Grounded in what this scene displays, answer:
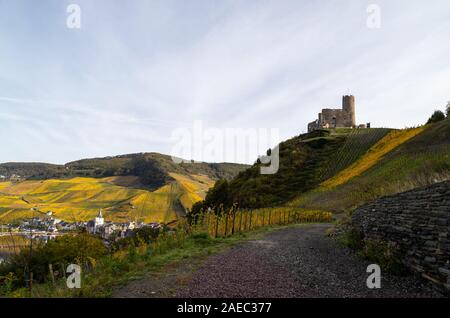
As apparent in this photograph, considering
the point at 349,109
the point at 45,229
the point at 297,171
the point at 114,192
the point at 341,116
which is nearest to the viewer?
the point at 45,229

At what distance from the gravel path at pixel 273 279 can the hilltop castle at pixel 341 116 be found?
3139 inches

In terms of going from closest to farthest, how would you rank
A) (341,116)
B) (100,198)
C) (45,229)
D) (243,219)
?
(45,229)
(243,219)
(341,116)
(100,198)

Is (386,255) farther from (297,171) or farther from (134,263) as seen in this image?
(297,171)

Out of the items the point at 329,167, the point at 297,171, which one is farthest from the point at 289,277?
the point at 297,171

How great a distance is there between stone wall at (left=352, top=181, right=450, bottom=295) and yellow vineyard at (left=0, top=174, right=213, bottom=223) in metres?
81.2

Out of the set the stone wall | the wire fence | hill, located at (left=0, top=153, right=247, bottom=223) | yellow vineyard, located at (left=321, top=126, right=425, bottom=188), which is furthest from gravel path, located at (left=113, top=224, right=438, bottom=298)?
hill, located at (left=0, top=153, right=247, bottom=223)

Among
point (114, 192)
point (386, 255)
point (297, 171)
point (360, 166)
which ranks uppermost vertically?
point (360, 166)

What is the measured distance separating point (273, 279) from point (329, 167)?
46227 mm

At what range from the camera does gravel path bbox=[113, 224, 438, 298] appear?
270 inches

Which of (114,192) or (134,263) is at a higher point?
(134,263)

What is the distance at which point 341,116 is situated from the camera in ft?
286

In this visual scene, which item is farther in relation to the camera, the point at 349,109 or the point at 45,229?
the point at 349,109
